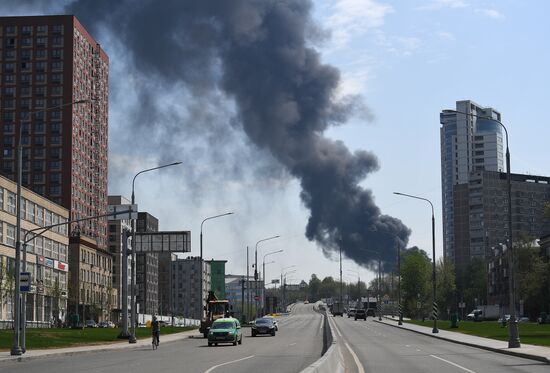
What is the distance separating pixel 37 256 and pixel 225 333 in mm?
65167

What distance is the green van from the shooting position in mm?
55562

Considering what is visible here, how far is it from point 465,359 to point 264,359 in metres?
8.70

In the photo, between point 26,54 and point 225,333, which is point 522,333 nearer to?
point 225,333

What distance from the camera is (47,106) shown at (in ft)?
560

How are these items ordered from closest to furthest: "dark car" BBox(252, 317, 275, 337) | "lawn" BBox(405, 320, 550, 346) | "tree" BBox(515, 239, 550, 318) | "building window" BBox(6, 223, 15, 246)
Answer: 1. "lawn" BBox(405, 320, 550, 346)
2. "dark car" BBox(252, 317, 275, 337)
3. "building window" BBox(6, 223, 15, 246)
4. "tree" BBox(515, 239, 550, 318)

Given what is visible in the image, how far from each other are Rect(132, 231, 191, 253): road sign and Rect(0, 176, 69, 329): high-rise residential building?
1266cm

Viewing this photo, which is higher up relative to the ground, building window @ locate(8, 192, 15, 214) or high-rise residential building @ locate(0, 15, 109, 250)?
high-rise residential building @ locate(0, 15, 109, 250)

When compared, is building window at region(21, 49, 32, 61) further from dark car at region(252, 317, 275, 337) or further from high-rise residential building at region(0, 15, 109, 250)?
dark car at region(252, 317, 275, 337)

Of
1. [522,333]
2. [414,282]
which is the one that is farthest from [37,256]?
[414,282]

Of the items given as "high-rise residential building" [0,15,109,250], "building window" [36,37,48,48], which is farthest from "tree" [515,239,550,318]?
"building window" [36,37,48,48]

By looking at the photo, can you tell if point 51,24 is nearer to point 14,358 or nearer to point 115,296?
point 115,296

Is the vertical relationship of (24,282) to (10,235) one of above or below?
below

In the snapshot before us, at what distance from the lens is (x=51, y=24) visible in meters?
170

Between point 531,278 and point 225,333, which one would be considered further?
point 531,278
